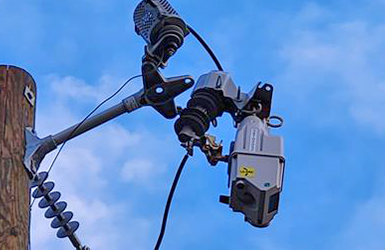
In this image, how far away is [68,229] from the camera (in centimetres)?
465

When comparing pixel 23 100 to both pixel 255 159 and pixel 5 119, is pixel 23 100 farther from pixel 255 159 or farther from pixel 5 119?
pixel 255 159

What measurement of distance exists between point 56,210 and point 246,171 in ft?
3.22

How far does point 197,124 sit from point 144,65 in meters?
0.39

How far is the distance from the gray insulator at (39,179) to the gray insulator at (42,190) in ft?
0.11

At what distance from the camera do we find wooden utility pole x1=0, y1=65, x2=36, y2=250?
4020mm

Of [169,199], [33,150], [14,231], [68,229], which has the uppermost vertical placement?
[169,199]

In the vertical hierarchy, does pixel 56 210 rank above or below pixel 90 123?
below

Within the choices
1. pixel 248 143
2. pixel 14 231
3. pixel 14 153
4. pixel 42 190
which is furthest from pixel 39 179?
pixel 248 143

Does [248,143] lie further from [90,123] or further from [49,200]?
[49,200]

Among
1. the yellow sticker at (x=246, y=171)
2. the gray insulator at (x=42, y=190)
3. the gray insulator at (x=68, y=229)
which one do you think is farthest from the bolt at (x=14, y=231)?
the yellow sticker at (x=246, y=171)

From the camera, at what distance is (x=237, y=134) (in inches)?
170

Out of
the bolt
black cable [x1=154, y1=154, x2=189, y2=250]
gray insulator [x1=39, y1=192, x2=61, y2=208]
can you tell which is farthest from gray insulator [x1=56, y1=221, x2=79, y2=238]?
the bolt

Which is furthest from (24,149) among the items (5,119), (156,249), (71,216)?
(156,249)

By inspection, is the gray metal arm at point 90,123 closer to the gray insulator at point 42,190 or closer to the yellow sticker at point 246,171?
the gray insulator at point 42,190
